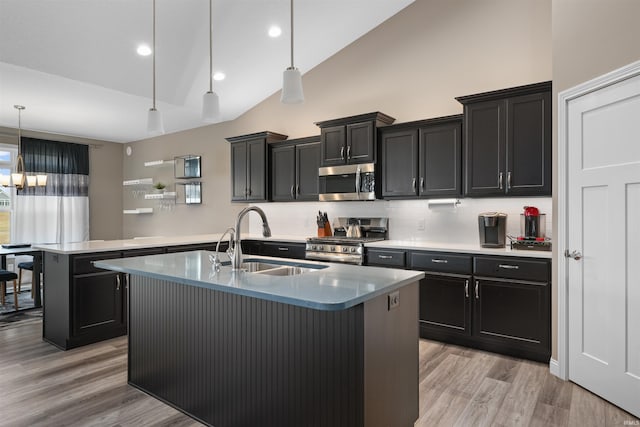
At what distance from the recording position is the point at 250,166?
5707mm

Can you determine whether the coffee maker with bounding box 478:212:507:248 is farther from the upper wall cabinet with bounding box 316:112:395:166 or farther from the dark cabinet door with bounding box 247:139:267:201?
the dark cabinet door with bounding box 247:139:267:201

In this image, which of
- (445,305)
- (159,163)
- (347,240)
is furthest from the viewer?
(159,163)

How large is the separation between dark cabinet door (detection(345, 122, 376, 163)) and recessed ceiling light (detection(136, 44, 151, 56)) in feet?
7.56

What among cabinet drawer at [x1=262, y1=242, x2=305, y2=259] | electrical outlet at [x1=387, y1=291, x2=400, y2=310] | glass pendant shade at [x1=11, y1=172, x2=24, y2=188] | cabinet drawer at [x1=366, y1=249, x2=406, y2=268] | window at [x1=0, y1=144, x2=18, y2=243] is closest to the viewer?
electrical outlet at [x1=387, y1=291, x2=400, y2=310]

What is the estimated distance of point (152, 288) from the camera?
2678 millimetres

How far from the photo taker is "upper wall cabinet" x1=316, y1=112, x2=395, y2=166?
4504mm

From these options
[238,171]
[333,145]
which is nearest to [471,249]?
[333,145]

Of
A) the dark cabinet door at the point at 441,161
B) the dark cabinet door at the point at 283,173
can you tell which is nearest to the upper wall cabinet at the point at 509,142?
the dark cabinet door at the point at 441,161

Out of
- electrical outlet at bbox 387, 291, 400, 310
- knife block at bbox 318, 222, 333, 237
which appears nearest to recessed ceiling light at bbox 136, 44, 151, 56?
knife block at bbox 318, 222, 333, 237

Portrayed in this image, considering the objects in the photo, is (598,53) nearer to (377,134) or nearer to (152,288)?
(377,134)

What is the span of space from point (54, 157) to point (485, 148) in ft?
23.1

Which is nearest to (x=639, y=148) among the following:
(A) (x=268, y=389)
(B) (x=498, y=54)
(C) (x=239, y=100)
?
(B) (x=498, y=54)

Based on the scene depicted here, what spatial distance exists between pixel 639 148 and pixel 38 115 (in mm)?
6996

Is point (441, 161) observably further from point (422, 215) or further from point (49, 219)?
point (49, 219)
